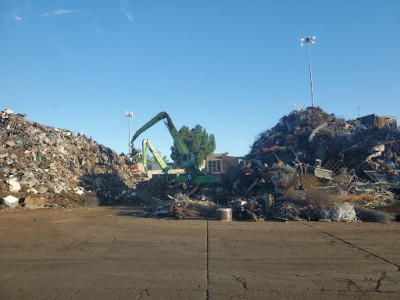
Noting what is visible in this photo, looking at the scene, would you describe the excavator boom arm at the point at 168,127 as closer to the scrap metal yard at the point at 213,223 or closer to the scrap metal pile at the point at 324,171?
the scrap metal yard at the point at 213,223

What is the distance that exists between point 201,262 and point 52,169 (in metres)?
14.4

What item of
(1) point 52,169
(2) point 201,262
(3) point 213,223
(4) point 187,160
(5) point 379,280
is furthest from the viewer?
(4) point 187,160

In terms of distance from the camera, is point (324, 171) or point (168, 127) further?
point (168, 127)

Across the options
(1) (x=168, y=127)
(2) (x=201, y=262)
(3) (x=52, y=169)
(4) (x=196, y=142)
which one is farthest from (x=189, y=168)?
(4) (x=196, y=142)

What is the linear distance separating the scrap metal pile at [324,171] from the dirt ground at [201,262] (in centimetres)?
→ 167

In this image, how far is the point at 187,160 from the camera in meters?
19.5

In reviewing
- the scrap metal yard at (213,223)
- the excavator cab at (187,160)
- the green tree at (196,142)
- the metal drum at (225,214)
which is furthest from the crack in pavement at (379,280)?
the green tree at (196,142)

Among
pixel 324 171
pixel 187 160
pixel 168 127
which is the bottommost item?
pixel 324 171

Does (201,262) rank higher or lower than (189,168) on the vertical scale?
lower

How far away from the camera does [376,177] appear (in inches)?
491

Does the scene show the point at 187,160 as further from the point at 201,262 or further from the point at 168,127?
the point at 201,262

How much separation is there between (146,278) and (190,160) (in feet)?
48.9

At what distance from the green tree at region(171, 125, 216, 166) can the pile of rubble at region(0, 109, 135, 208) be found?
25.4 meters

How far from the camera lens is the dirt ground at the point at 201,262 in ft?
13.4
